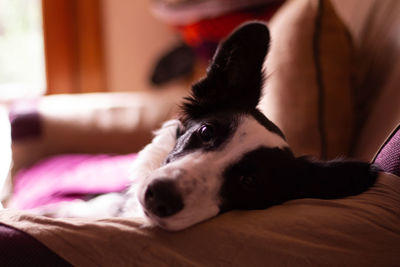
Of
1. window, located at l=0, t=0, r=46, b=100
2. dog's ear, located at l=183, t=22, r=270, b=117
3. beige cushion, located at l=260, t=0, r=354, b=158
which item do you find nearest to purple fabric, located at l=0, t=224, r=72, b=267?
dog's ear, located at l=183, t=22, r=270, b=117

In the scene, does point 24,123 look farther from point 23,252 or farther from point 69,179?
point 23,252

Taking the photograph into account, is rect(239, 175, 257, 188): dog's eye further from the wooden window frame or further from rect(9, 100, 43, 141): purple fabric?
the wooden window frame

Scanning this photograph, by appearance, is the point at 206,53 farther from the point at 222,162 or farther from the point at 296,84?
the point at 222,162

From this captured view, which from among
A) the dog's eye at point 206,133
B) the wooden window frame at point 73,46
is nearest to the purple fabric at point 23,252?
the dog's eye at point 206,133

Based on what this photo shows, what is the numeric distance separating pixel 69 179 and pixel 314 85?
45.7 inches

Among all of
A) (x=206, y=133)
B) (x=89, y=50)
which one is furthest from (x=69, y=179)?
(x=89, y=50)

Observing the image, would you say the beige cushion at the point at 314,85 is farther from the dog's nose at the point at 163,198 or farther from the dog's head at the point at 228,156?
the dog's nose at the point at 163,198

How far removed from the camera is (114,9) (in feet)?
10.9

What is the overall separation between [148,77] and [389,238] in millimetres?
2923

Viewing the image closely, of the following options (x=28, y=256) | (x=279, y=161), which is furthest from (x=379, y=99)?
(x=28, y=256)

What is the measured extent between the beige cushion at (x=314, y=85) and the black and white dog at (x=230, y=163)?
6.5 inches

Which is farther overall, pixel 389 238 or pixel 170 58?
pixel 170 58

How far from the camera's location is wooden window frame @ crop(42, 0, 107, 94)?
3232mm

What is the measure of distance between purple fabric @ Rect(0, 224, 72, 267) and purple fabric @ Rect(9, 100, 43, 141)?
1.41m
